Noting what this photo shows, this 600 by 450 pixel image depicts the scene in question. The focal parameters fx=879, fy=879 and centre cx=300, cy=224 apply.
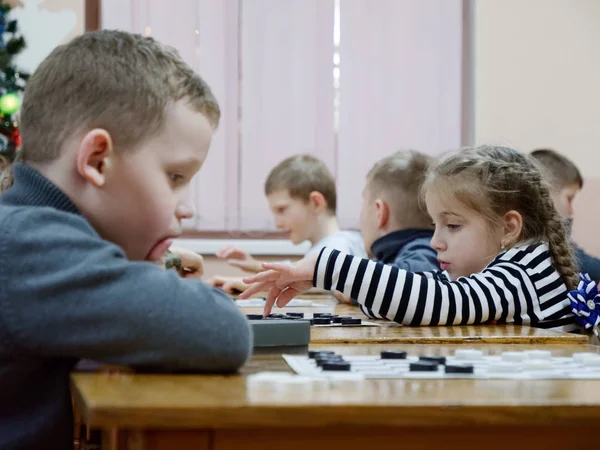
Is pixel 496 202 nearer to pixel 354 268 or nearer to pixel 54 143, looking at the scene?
pixel 354 268

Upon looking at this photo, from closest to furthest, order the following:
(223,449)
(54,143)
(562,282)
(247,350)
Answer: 1. (223,449)
2. (247,350)
3. (54,143)
4. (562,282)

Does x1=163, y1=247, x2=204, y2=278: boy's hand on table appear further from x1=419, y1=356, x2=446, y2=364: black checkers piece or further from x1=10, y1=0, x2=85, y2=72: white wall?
x1=10, y1=0, x2=85, y2=72: white wall

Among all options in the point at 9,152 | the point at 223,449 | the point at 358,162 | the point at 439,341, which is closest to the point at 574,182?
the point at 358,162

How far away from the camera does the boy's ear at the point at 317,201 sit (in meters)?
3.77

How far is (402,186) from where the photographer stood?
106 inches

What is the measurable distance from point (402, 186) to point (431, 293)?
3.96 ft

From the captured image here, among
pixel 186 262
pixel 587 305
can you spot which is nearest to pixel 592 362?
pixel 587 305

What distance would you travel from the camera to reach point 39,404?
897 mm

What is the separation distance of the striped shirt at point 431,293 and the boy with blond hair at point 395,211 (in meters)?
0.87

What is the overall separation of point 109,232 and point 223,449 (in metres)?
0.39

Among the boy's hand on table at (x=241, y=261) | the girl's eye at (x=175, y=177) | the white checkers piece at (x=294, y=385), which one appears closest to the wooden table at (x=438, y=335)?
the girl's eye at (x=175, y=177)

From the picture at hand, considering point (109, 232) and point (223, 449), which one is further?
point (109, 232)

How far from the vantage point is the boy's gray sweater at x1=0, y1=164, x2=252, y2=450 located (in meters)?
0.79

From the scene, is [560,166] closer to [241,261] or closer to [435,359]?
[241,261]
